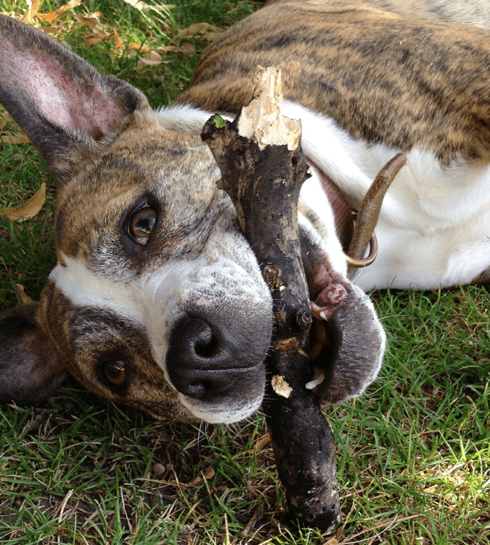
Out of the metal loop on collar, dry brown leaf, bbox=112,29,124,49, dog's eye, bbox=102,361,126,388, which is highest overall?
dry brown leaf, bbox=112,29,124,49

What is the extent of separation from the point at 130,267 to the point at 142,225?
18 cm

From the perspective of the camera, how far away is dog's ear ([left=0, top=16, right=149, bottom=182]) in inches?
117

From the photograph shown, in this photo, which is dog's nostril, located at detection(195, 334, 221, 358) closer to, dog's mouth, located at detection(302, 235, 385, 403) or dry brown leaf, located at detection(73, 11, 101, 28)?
dog's mouth, located at detection(302, 235, 385, 403)

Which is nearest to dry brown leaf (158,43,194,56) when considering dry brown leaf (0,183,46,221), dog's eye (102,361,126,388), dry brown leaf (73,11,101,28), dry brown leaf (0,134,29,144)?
dry brown leaf (73,11,101,28)

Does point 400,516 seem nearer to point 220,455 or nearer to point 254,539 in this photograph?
point 254,539

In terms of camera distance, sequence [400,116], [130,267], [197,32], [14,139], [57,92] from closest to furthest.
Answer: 1. [130,267]
2. [400,116]
3. [57,92]
4. [14,139]
5. [197,32]

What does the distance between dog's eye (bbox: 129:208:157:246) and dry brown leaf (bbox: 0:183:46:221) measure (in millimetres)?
1643

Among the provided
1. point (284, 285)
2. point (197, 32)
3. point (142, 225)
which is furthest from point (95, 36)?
point (284, 285)

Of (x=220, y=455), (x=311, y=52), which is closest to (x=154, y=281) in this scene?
(x=220, y=455)

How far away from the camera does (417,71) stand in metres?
3.05

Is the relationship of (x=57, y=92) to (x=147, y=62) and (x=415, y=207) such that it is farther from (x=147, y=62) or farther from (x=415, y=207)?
(x=147, y=62)

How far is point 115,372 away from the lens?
2701 millimetres

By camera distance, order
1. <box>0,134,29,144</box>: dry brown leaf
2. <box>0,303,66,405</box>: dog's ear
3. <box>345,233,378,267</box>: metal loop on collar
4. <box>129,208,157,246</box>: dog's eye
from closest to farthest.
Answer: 1. <box>129,208,157,246</box>: dog's eye
2. <box>345,233,378,267</box>: metal loop on collar
3. <box>0,303,66,405</box>: dog's ear
4. <box>0,134,29,144</box>: dry brown leaf

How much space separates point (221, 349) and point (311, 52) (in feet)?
5.87
